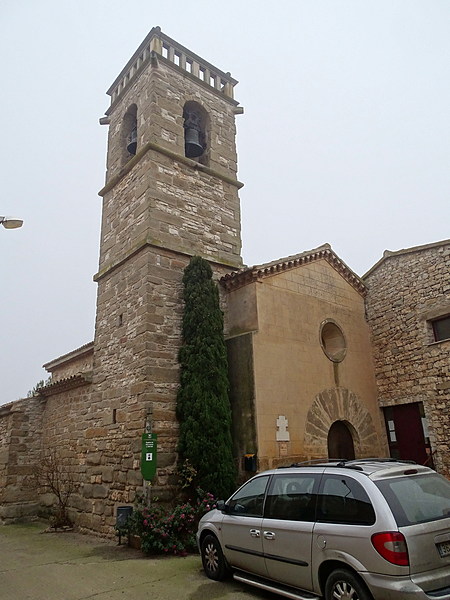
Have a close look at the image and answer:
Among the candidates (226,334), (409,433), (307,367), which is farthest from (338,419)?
(226,334)

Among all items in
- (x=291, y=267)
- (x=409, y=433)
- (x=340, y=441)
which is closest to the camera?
(x=340, y=441)

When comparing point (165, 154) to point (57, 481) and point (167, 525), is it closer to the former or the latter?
point (167, 525)

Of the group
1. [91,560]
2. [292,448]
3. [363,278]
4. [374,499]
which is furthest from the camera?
[363,278]

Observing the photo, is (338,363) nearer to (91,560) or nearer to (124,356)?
(124,356)

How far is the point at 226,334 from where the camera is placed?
419 inches

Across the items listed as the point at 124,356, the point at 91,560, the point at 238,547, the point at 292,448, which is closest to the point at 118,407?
the point at 124,356

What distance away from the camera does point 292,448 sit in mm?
9555

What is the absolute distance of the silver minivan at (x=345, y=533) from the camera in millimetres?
3746

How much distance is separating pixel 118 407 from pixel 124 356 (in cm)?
114

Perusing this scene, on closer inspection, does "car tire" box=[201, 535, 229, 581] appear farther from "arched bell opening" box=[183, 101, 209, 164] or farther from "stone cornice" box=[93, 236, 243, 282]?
"arched bell opening" box=[183, 101, 209, 164]

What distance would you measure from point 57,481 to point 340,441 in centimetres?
754

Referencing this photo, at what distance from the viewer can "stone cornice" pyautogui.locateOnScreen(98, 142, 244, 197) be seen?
11.4m

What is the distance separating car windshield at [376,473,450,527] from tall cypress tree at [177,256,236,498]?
4857 millimetres

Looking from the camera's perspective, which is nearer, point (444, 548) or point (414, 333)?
point (444, 548)
